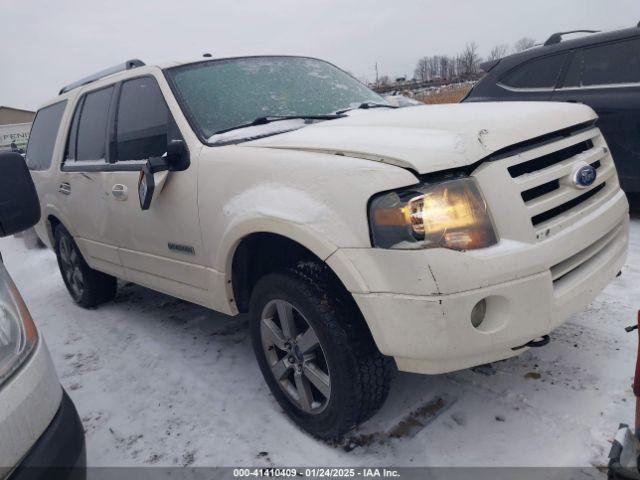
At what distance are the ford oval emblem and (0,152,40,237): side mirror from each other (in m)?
2.23

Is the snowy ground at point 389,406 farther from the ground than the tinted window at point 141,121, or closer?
closer

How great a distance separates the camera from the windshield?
280 centimetres

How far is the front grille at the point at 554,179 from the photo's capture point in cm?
188

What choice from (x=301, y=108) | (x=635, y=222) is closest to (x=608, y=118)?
(x=635, y=222)

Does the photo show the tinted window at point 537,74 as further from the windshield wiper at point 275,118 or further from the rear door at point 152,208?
the rear door at point 152,208

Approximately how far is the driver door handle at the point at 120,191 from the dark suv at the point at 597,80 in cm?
410

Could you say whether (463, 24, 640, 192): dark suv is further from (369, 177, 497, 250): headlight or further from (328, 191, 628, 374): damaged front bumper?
(369, 177, 497, 250): headlight

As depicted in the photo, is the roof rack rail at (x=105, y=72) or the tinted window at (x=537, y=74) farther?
the tinted window at (x=537, y=74)

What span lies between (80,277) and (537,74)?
4.97 metres

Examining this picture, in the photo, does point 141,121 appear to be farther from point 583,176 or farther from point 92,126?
point 583,176

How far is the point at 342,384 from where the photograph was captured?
2.02 metres

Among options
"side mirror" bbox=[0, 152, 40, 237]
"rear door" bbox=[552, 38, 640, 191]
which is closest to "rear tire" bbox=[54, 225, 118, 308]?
"side mirror" bbox=[0, 152, 40, 237]

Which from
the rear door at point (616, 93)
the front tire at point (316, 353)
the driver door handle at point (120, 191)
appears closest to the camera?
the front tire at point (316, 353)

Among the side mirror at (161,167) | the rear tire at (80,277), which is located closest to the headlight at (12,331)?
the side mirror at (161,167)
